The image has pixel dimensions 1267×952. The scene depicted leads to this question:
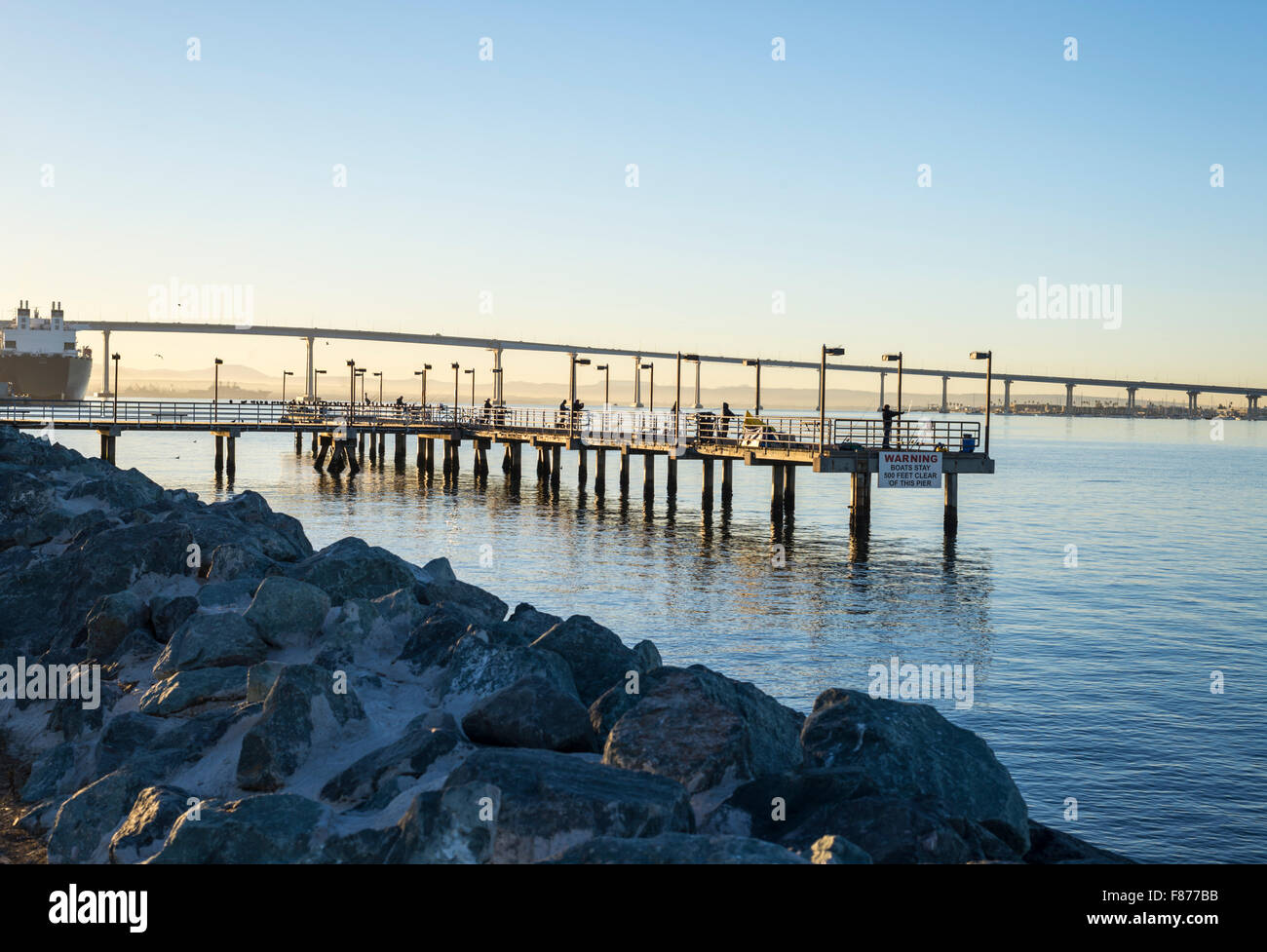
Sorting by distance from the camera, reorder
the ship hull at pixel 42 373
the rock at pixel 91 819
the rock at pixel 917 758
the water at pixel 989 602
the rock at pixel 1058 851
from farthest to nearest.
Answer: the ship hull at pixel 42 373, the water at pixel 989 602, the rock at pixel 917 758, the rock at pixel 1058 851, the rock at pixel 91 819

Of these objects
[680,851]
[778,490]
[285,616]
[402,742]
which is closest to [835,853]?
[680,851]

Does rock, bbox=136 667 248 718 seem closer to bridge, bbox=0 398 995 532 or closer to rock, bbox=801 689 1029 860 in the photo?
rock, bbox=801 689 1029 860

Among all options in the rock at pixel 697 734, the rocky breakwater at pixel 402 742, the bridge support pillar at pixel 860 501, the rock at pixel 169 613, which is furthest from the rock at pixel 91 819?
the bridge support pillar at pixel 860 501

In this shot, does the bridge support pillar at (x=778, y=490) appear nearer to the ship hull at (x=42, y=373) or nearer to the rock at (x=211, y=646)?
the rock at (x=211, y=646)

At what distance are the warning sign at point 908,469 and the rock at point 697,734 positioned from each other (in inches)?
1072

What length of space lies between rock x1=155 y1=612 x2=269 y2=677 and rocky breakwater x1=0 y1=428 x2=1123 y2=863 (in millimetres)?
20

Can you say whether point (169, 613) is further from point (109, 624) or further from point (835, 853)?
point (835, 853)

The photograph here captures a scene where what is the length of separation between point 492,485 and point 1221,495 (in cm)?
4211

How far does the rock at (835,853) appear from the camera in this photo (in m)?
5.90

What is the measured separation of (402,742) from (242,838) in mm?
1508

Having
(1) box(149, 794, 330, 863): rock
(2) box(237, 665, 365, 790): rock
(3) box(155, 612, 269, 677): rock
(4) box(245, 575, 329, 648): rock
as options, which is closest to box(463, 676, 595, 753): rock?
(2) box(237, 665, 365, 790): rock

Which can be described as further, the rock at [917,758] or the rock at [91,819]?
the rock at [917,758]

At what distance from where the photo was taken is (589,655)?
1069 centimetres
